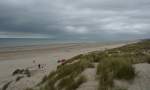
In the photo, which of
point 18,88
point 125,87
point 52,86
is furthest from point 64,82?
point 18,88

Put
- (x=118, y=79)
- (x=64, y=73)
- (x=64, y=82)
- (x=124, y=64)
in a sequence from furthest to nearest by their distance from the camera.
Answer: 1. (x=64, y=73)
2. (x=64, y=82)
3. (x=124, y=64)
4. (x=118, y=79)

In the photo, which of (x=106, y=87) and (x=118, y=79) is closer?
(x=106, y=87)

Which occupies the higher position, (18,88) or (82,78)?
(82,78)

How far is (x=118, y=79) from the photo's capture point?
7.11 m

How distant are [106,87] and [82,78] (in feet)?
5.11

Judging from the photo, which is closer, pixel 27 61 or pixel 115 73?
pixel 115 73

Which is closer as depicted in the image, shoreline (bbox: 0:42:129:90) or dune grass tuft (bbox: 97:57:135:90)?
dune grass tuft (bbox: 97:57:135:90)

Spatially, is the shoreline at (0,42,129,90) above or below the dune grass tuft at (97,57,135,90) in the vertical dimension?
below

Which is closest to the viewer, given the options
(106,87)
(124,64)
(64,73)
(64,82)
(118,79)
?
(106,87)

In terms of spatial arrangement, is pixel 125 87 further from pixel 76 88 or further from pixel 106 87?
pixel 76 88

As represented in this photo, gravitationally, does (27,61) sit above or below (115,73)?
below

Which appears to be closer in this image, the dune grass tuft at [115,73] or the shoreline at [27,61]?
the dune grass tuft at [115,73]

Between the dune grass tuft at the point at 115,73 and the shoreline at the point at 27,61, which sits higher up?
the dune grass tuft at the point at 115,73

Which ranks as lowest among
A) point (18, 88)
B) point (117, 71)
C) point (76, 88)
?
point (18, 88)
